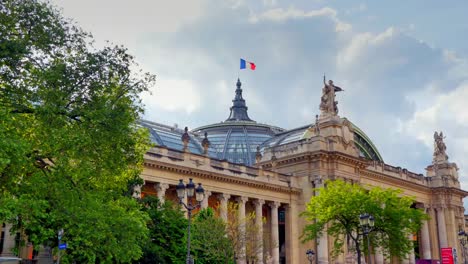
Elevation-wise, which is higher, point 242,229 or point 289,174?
point 289,174

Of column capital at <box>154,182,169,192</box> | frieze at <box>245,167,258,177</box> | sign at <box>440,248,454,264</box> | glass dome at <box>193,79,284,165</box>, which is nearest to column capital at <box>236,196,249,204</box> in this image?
frieze at <box>245,167,258,177</box>

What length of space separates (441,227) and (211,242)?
56.8 meters

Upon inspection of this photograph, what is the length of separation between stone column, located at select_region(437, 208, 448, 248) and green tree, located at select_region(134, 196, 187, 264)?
2288 inches

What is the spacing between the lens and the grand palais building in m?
51.5

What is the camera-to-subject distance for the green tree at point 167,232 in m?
34.5

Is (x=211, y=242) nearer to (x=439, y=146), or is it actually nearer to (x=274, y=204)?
(x=274, y=204)

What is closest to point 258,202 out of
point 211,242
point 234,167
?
point 234,167

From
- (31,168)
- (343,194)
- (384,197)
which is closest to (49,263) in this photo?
(31,168)

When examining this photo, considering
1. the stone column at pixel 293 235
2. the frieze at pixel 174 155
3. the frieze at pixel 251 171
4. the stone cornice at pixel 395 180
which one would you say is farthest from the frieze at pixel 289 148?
the frieze at pixel 174 155

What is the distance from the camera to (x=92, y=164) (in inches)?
888

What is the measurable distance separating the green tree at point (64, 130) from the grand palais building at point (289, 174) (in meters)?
18.7

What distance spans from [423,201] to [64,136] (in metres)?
70.8

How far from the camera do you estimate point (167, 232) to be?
35344 millimetres

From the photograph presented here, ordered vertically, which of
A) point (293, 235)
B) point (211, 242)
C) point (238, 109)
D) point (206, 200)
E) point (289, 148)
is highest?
point (238, 109)
